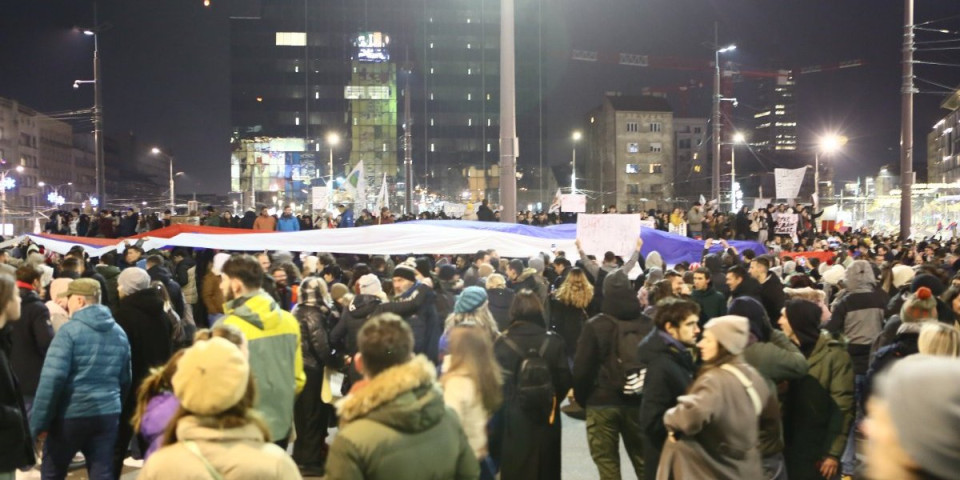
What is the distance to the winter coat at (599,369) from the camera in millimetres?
7016

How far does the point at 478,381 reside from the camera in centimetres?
540

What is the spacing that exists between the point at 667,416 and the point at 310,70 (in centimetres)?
9796

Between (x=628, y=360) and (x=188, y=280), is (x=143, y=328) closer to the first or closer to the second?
(x=628, y=360)

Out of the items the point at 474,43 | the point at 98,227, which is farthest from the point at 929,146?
the point at 98,227

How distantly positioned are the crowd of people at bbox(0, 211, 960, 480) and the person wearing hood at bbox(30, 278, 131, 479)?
1 centimetres

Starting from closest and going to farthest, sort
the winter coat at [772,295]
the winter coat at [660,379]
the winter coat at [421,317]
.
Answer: the winter coat at [660,379] < the winter coat at [421,317] < the winter coat at [772,295]

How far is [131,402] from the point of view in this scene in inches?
312

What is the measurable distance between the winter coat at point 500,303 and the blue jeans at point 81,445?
4.31m

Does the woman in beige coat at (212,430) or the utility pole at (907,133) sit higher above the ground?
the utility pole at (907,133)

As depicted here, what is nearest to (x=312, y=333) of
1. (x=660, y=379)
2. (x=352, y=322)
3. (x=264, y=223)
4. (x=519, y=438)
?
(x=352, y=322)

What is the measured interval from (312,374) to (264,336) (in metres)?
2.75

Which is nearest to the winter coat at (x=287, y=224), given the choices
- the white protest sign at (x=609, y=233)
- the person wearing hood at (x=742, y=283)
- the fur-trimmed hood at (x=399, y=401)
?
the white protest sign at (x=609, y=233)

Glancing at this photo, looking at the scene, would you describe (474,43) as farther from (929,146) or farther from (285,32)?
(929,146)

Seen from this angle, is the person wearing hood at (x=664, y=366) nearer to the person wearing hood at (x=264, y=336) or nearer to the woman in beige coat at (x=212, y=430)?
the person wearing hood at (x=264, y=336)
